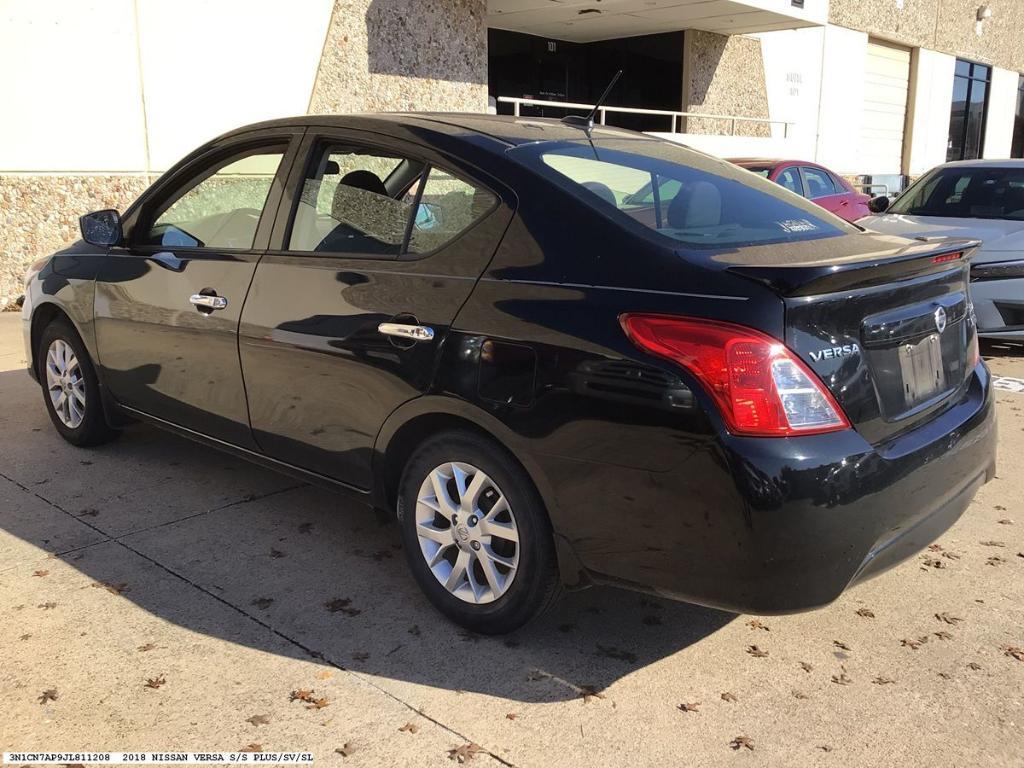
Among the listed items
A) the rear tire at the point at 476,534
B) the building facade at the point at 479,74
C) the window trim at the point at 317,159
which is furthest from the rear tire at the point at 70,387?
the building facade at the point at 479,74

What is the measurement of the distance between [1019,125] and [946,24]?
10.1 metres

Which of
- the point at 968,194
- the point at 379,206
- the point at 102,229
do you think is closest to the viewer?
the point at 379,206

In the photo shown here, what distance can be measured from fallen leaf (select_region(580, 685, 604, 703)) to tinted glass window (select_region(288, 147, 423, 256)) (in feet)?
5.59

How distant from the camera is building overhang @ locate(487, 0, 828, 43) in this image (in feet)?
56.3

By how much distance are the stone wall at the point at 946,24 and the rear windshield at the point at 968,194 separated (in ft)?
52.0

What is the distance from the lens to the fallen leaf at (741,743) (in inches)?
106

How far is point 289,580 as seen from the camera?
3.73 m

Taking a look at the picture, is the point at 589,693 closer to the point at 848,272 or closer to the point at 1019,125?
the point at 848,272

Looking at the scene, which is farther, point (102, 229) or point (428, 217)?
point (102, 229)

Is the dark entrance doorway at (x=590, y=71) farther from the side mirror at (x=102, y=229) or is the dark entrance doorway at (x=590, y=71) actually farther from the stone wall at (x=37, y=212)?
the side mirror at (x=102, y=229)

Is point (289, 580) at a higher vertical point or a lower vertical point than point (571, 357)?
lower

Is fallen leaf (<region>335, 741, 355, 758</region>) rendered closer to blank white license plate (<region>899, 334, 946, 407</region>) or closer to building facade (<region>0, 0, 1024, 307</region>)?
blank white license plate (<region>899, 334, 946, 407</region>)

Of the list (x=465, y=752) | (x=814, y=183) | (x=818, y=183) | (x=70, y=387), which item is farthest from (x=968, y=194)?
(x=465, y=752)

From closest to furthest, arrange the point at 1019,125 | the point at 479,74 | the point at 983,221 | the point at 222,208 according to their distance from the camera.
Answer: the point at 222,208 → the point at 983,221 → the point at 479,74 → the point at 1019,125
